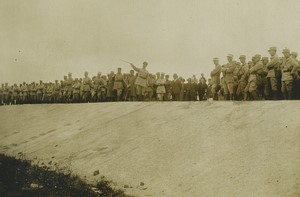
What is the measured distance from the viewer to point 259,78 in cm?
1472

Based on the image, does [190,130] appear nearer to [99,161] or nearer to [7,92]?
[99,161]

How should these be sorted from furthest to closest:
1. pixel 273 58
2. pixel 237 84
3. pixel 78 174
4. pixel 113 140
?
pixel 237 84 < pixel 273 58 < pixel 113 140 < pixel 78 174

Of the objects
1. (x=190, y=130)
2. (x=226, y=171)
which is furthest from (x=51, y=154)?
(x=226, y=171)

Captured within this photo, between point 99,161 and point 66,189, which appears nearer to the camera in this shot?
point 66,189

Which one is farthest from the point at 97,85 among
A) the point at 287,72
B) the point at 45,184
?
the point at 45,184

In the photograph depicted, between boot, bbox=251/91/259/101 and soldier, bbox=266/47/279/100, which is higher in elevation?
soldier, bbox=266/47/279/100

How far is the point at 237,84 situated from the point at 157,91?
17.8ft

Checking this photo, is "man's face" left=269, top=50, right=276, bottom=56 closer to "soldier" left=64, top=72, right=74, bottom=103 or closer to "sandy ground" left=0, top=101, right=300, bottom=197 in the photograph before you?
"sandy ground" left=0, top=101, right=300, bottom=197

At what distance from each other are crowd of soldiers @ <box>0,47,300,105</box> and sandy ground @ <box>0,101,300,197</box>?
5.48 ft

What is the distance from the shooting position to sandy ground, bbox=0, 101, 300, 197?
28.4ft

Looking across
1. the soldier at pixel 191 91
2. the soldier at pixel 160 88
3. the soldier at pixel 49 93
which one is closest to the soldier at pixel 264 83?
the soldier at pixel 191 91

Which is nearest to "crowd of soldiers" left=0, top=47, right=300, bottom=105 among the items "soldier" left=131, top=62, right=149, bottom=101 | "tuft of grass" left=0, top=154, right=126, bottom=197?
"soldier" left=131, top=62, right=149, bottom=101

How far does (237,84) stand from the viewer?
1580 centimetres

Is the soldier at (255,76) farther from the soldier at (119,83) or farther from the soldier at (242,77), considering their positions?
the soldier at (119,83)
